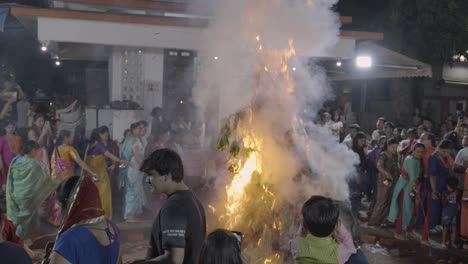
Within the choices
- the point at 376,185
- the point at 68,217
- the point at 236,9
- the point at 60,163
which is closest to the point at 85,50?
the point at 60,163

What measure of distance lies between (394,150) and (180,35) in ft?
15.9

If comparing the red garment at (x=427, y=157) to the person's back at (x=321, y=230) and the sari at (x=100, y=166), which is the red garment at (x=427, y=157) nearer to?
the sari at (x=100, y=166)

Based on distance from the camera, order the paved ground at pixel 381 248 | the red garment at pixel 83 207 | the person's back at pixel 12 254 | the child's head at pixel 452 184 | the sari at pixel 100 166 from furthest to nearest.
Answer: the sari at pixel 100 166 < the child's head at pixel 452 184 < the paved ground at pixel 381 248 < the red garment at pixel 83 207 < the person's back at pixel 12 254

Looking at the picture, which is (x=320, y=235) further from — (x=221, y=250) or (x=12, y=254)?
(x=12, y=254)

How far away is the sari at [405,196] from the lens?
333 inches

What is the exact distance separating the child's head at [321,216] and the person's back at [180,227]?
75 centimetres

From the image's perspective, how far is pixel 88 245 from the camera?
288 cm

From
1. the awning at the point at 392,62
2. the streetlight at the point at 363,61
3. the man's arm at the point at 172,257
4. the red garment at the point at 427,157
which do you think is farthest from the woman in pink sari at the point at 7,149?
the awning at the point at 392,62

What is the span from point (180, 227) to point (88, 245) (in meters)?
0.59

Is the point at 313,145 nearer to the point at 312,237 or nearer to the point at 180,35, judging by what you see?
the point at 312,237

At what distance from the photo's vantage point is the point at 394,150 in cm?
910

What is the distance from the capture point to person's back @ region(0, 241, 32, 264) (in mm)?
2703

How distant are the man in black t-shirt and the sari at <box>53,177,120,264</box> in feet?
0.95

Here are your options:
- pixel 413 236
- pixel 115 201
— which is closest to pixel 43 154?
pixel 115 201
